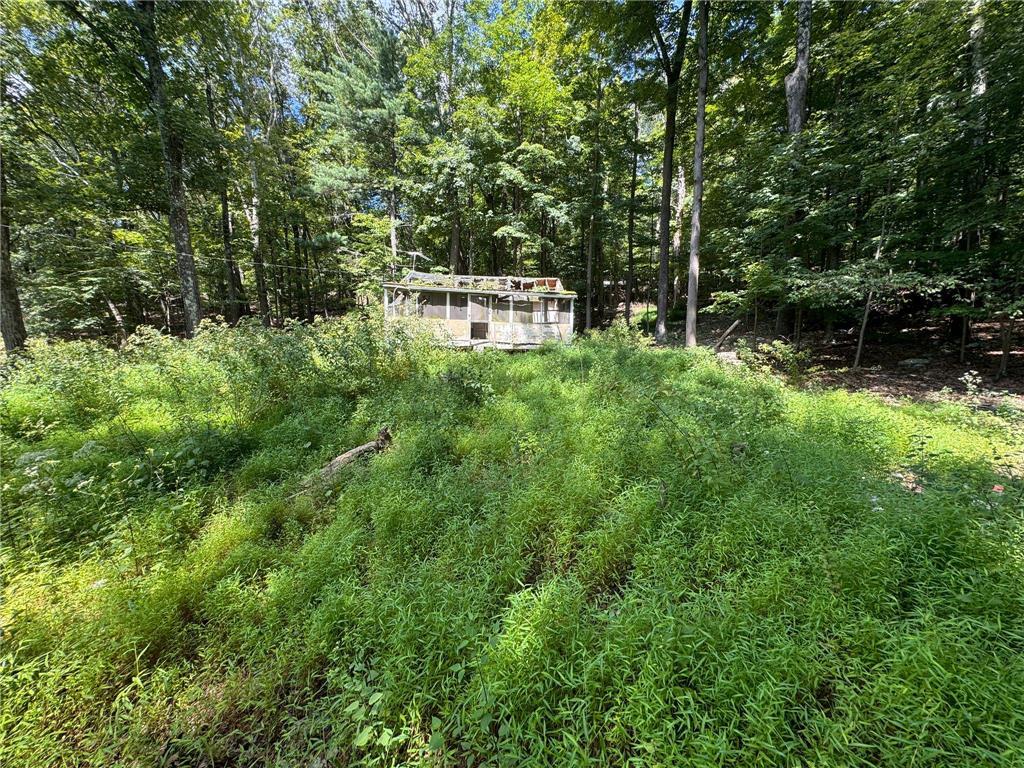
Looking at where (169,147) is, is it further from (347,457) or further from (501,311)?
(347,457)

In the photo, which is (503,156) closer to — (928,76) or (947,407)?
(928,76)

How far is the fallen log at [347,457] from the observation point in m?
3.58

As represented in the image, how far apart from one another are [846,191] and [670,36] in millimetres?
7656

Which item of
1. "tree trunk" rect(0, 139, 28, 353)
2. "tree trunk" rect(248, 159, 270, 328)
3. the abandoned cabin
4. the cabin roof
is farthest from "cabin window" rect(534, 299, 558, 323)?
"tree trunk" rect(0, 139, 28, 353)

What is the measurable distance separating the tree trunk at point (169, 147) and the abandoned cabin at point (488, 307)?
5573 millimetres

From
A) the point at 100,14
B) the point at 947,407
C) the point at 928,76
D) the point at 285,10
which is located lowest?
the point at 947,407

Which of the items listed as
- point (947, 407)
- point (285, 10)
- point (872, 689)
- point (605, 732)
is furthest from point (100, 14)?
point (947, 407)

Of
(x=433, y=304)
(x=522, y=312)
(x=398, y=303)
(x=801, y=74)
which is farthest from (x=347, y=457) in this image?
(x=801, y=74)

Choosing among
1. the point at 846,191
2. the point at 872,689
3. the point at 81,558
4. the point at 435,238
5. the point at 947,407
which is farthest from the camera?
the point at 435,238

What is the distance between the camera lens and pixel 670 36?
1063 cm

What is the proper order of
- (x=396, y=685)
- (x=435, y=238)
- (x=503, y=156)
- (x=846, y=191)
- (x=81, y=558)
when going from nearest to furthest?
(x=396, y=685)
(x=81, y=558)
(x=846, y=191)
(x=503, y=156)
(x=435, y=238)

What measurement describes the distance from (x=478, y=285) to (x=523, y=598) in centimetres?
1223

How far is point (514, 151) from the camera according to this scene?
1529 cm

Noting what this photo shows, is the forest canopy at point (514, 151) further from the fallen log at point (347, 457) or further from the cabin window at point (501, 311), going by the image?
the fallen log at point (347, 457)
